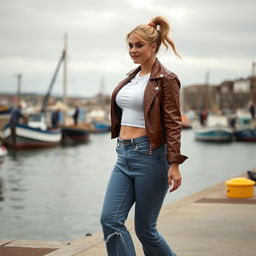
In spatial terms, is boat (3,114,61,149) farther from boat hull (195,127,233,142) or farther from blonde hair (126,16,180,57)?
blonde hair (126,16,180,57)

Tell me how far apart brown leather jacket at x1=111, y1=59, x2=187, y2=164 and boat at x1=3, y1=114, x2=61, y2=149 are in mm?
37538

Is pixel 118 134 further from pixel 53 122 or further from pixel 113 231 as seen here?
pixel 53 122

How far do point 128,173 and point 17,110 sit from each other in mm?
36379

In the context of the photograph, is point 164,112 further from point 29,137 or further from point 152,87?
point 29,137

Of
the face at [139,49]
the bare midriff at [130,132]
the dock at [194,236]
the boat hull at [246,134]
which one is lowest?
the boat hull at [246,134]

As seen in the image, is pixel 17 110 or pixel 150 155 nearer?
pixel 150 155

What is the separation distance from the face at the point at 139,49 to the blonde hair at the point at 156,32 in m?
0.03

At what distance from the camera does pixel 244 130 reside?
6053cm

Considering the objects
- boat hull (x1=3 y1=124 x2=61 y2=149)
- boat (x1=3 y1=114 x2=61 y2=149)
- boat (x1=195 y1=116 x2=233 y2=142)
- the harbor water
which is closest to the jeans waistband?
the harbor water

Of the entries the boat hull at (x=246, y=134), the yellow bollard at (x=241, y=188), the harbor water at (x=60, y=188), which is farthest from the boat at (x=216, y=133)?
the yellow bollard at (x=241, y=188)

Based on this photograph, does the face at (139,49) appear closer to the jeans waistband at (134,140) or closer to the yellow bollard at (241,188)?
the jeans waistband at (134,140)

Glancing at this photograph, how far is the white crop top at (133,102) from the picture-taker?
4.52 meters

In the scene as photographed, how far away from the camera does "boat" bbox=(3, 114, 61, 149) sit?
42.2 meters

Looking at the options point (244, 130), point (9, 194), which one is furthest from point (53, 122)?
point (9, 194)
